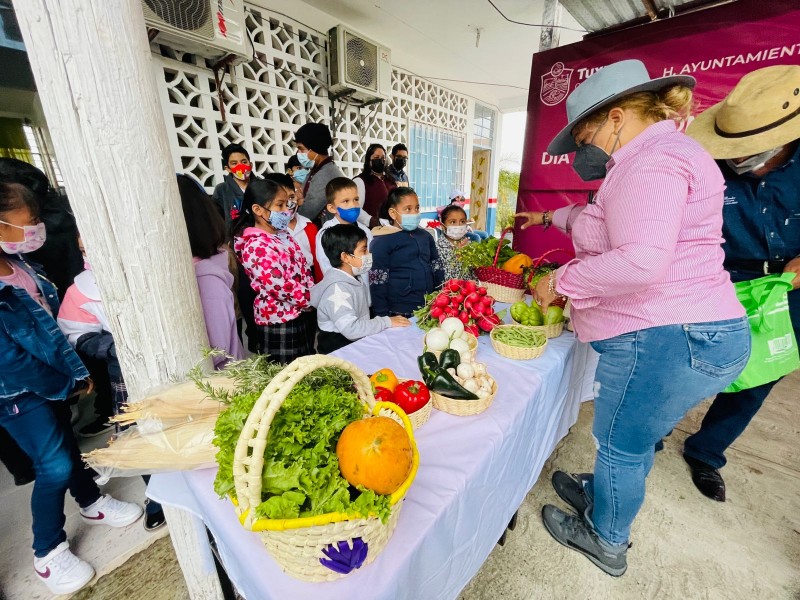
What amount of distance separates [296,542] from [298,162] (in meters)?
4.36

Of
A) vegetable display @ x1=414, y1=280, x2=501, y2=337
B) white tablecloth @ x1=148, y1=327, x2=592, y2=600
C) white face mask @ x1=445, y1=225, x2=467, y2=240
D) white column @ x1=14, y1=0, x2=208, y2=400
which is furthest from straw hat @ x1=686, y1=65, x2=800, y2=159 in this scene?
white column @ x1=14, y1=0, x2=208, y2=400

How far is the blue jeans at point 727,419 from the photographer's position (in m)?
1.91

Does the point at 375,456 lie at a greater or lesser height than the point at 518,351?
greater

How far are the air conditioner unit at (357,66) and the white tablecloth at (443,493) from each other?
4.79m

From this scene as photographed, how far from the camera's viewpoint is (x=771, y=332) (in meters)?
1.67

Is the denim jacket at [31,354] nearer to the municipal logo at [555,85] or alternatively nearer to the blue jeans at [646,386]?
the blue jeans at [646,386]

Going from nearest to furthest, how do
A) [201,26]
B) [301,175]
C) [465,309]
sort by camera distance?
[465,309], [201,26], [301,175]

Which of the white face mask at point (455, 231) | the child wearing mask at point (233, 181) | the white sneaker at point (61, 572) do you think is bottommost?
the white sneaker at point (61, 572)

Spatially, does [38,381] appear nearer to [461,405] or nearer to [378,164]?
[461,405]

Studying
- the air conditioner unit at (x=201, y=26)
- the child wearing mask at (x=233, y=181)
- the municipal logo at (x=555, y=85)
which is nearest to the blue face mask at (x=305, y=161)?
the child wearing mask at (x=233, y=181)

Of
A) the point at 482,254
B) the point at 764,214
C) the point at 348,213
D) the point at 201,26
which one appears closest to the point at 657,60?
the point at 764,214

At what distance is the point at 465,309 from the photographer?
195cm

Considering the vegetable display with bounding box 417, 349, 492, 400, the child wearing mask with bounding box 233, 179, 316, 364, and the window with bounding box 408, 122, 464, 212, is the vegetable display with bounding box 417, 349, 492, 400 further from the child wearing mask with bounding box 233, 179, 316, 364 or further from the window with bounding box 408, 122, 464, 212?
the window with bounding box 408, 122, 464, 212

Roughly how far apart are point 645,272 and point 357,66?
5515mm
